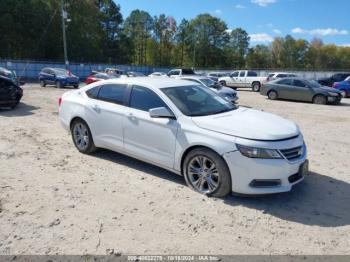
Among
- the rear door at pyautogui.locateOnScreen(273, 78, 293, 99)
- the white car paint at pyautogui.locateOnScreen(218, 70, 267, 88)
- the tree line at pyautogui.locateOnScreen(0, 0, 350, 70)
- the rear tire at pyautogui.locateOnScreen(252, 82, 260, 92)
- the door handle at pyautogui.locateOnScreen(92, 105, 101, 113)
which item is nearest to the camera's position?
the door handle at pyautogui.locateOnScreen(92, 105, 101, 113)

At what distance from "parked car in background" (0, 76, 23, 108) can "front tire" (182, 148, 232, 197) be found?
408 inches

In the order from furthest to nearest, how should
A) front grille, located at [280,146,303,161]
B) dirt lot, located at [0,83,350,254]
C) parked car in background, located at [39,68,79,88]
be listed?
parked car in background, located at [39,68,79,88] < front grille, located at [280,146,303,161] < dirt lot, located at [0,83,350,254]

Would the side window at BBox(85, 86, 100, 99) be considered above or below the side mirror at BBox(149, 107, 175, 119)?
above

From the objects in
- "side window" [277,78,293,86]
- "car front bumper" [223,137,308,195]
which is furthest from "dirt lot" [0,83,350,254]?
"side window" [277,78,293,86]

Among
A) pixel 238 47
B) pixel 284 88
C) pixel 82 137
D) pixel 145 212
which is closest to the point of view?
pixel 145 212

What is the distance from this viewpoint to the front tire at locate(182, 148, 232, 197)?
478cm

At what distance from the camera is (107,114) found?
20.6ft

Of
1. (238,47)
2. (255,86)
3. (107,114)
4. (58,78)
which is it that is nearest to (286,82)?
(255,86)

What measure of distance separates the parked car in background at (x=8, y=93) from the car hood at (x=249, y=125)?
1041 cm

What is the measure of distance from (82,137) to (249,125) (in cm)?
358

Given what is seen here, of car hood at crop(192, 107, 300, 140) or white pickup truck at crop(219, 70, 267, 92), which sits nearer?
car hood at crop(192, 107, 300, 140)

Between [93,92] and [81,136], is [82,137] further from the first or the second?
[93,92]

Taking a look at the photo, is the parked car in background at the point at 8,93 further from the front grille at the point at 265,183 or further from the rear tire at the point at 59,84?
the rear tire at the point at 59,84

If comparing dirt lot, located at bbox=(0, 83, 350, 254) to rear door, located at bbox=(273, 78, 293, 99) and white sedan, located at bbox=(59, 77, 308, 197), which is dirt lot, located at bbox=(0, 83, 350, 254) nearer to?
white sedan, located at bbox=(59, 77, 308, 197)
